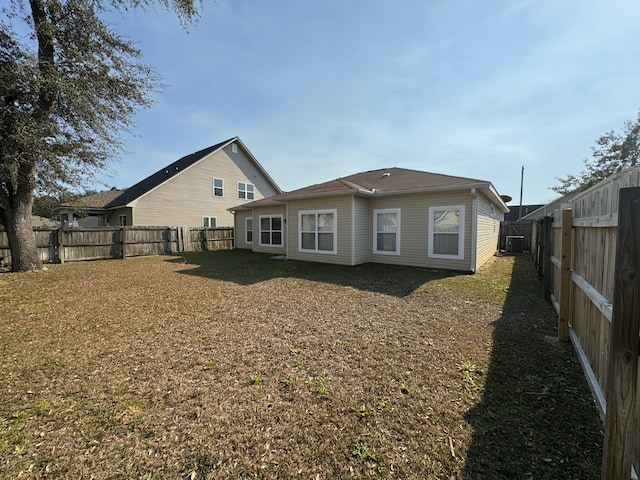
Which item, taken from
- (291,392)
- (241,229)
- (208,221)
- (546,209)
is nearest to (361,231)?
(291,392)

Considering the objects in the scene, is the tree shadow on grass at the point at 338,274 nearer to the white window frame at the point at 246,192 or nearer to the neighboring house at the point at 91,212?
the white window frame at the point at 246,192

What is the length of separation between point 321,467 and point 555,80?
38.1 ft

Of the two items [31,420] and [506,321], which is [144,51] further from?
[506,321]

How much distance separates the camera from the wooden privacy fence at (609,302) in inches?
59.3

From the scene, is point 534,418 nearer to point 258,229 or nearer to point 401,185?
point 401,185

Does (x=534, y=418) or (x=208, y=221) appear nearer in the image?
(x=534, y=418)

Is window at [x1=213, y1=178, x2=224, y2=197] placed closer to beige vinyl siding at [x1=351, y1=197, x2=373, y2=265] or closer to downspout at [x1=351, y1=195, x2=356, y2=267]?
beige vinyl siding at [x1=351, y1=197, x2=373, y2=265]

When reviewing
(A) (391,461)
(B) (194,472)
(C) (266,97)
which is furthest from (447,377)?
(C) (266,97)

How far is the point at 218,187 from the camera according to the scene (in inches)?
812

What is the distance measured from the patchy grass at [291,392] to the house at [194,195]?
43.6 feet

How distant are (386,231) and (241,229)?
34.1ft

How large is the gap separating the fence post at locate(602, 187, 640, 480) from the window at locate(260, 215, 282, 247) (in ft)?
45.4

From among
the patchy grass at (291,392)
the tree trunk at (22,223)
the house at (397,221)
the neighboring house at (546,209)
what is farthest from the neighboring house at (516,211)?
the tree trunk at (22,223)

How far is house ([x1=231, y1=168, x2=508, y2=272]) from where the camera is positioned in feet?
30.1
